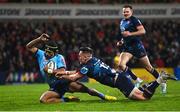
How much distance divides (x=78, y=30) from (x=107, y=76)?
61.8 feet

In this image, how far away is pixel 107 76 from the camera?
1274cm

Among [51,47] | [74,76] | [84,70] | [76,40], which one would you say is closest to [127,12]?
[51,47]

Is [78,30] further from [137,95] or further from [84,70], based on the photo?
[84,70]

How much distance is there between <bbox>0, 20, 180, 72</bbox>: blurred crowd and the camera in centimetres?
2877

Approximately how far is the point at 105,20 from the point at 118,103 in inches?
877

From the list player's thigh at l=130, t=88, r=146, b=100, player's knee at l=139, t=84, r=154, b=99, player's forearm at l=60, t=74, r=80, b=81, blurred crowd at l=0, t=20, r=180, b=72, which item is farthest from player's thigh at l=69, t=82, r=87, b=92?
blurred crowd at l=0, t=20, r=180, b=72

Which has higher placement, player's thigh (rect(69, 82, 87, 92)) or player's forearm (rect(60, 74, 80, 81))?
player's forearm (rect(60, 74, 80, 81))

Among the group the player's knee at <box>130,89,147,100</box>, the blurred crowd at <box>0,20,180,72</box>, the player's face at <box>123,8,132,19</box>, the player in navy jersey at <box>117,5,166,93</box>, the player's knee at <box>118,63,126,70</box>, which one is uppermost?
the player's face at <box>123,8,132,19</box>

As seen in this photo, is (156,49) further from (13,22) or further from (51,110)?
(51,110)

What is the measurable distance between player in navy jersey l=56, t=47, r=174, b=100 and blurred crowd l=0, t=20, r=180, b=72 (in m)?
15.4

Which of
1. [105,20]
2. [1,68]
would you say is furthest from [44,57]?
[105,20]

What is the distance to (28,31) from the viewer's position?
30469mm

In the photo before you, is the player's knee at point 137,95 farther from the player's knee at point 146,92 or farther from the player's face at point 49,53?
the player's face at point 49,53

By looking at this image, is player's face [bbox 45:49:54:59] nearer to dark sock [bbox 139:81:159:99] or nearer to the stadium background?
dark sock [bbox 139:81:159:99]
